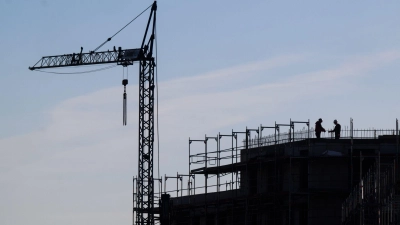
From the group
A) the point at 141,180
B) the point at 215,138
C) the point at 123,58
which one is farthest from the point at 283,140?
the point at 123,58

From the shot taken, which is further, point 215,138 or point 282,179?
point 215,138

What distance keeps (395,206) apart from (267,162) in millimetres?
20978

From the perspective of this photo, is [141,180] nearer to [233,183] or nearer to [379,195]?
[233,183]

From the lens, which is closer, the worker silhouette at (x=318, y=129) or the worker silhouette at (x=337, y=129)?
the worker silhouette at (x=337, y=129)

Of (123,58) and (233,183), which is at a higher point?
(123,58)

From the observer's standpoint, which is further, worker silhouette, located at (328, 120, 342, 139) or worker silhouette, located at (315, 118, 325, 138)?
worker silhouette, located at (315, 118, 325, 138)

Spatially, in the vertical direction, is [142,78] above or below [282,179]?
above

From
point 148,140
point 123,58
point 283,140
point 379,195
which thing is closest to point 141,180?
point 148,140

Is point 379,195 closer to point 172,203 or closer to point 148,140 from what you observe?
point 172,203

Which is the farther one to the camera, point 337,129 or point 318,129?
point 318,129

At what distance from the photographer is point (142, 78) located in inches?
3858

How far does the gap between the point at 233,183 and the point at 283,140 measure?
5443 mm

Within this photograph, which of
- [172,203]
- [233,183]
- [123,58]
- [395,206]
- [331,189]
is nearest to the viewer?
[395,206]

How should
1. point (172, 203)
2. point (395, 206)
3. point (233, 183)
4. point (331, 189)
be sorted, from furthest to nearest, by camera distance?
point (172, 203), point (233, 183), point (331, 189), point (395, 206)
